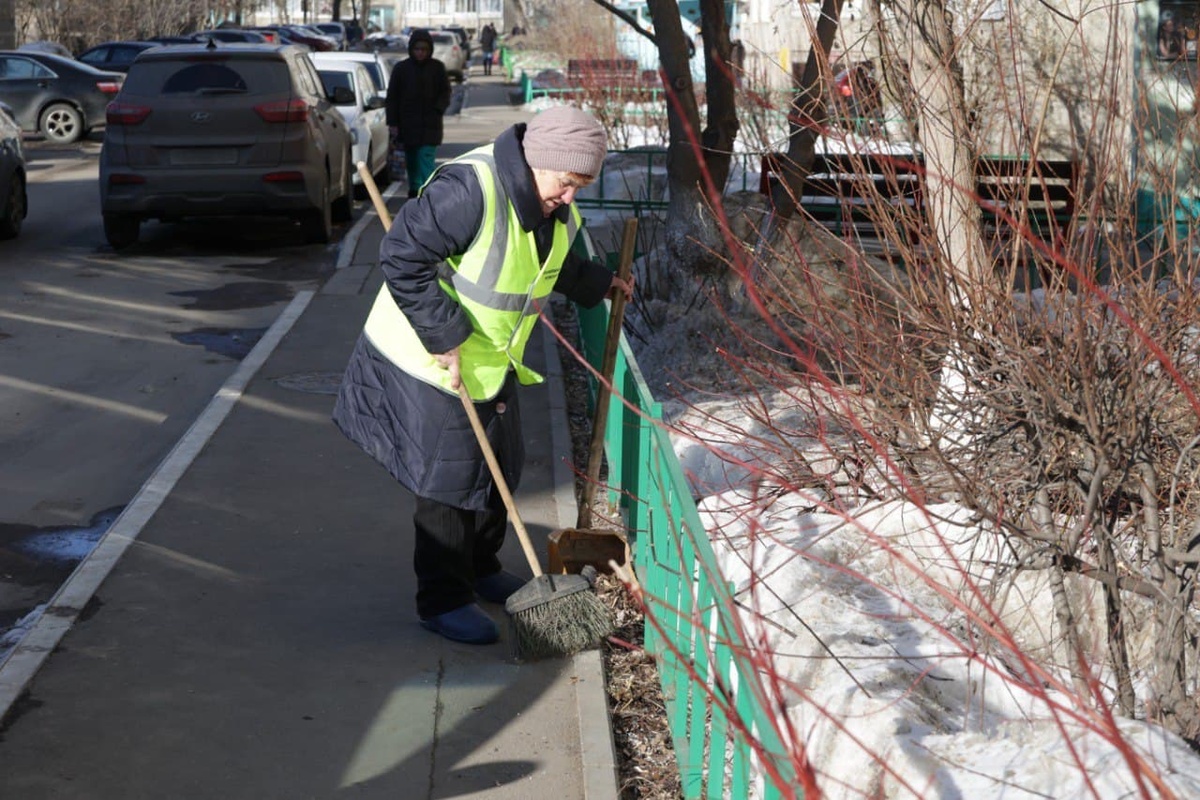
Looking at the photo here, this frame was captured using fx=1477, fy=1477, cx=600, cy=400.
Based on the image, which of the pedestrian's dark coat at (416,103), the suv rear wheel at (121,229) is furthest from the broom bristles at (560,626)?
the pedestrian's dark coat at (416,103)

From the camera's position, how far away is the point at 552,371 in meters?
8.52

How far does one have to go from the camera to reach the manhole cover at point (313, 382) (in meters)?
8.20

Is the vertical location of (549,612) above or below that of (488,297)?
below

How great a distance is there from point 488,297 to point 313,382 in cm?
407

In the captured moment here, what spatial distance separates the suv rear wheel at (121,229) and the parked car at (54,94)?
1201 cm

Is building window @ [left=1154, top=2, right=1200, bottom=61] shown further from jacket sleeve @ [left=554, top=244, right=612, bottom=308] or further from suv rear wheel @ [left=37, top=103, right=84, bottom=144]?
suv rear wheel @ [left=37, top=103, right=84, bottom=144]

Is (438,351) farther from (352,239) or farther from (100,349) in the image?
(352,239)

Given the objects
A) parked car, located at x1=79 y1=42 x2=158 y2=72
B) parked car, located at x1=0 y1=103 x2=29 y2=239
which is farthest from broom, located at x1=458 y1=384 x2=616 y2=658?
parked car, located at x1=79 y1=42 x2=158 y2=72

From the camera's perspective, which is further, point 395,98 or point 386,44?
point 386,44

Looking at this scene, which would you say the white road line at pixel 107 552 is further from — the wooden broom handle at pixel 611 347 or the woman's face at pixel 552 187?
the woman's face at pixel 552 187

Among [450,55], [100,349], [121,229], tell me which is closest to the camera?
[100,349]

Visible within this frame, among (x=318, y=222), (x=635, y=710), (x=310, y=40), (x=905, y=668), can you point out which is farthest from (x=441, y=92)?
(x=310, y=40)

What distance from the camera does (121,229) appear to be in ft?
43.8

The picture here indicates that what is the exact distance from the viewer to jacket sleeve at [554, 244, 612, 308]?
4969 mm
